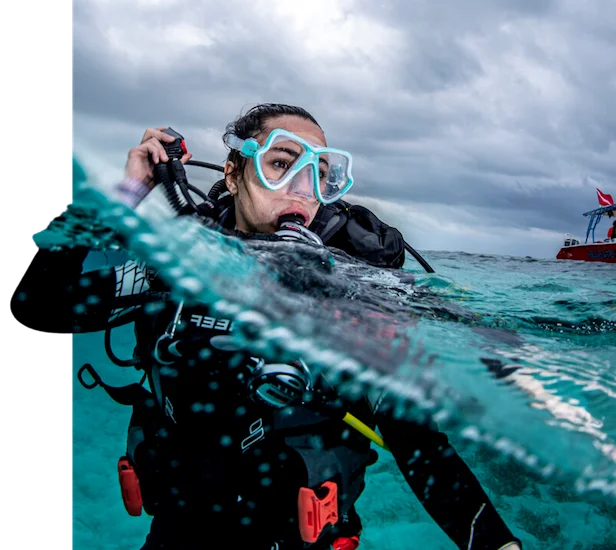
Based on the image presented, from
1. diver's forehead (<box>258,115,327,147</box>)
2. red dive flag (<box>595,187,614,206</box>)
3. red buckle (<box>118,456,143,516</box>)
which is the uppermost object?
red dive flag (<box>595,187,614,206</box>)

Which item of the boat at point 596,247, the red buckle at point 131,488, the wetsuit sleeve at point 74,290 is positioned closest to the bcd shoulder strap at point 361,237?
the wetsuit sleeve at point 74,290

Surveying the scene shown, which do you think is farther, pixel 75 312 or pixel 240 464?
pixel 75 312

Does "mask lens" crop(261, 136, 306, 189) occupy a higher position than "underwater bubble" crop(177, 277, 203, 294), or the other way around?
"mask lens" crop(261, 136, 306, 189)

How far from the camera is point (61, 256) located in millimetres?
2084

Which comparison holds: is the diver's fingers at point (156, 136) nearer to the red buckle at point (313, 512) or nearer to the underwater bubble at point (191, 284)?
the underwater bubble at point (191, 284)

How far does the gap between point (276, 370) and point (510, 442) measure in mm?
1666

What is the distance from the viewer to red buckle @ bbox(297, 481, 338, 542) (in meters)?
1.86

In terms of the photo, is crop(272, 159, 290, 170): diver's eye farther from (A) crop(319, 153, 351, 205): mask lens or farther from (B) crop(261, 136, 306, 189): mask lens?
(A) crop(319, 153, 351, 205): mask lens

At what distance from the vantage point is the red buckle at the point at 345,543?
216cm

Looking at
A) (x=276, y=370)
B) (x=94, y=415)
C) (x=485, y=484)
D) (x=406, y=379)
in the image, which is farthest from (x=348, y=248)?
(x=94, y=415)

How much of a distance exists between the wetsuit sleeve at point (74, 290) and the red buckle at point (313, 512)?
133 cm

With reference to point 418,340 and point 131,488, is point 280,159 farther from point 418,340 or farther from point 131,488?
point 131,488

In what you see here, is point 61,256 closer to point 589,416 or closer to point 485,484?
point 589,416

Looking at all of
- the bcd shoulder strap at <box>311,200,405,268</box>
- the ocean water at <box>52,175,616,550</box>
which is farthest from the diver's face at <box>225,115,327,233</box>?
the ocean water at <box>52,175,616,550</box>
